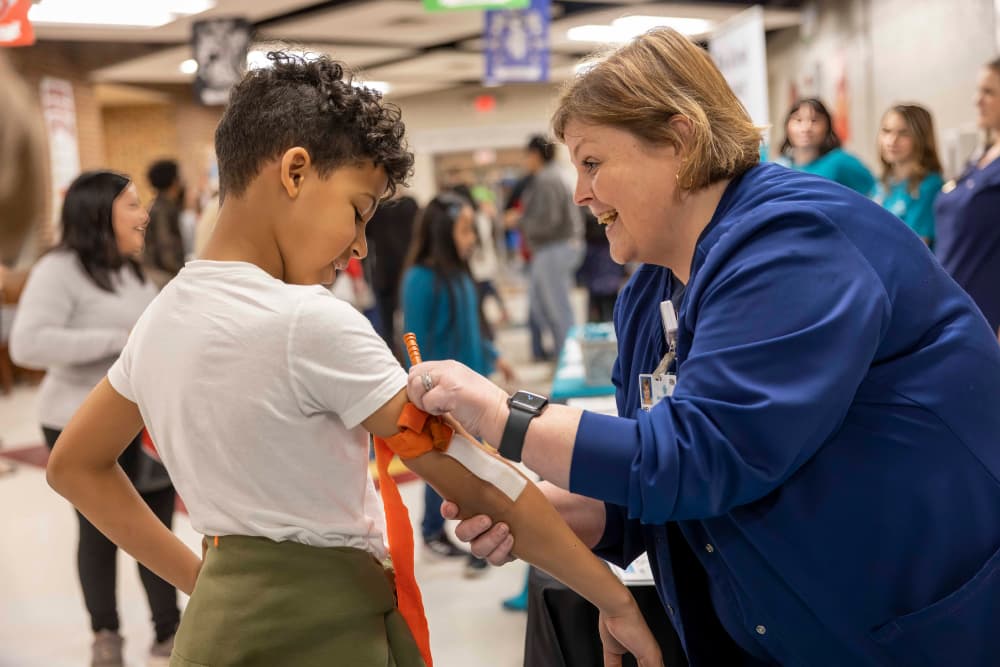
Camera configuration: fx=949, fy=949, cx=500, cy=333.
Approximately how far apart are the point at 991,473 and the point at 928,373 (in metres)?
0.16

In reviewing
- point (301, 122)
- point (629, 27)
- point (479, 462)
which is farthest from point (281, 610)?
point (629, 27)

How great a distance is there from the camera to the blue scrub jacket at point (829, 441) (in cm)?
111

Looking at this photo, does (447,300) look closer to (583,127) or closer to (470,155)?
(583,127)

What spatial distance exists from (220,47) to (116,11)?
1.11 m

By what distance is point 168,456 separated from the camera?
1241 millimetres

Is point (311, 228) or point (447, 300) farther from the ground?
point (311, 228)

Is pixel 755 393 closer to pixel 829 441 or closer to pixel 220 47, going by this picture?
pixel 829 441

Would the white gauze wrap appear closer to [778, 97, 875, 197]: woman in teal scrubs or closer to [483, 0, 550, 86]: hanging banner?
[778, 97, 875, 197]: woman in teal scrubs

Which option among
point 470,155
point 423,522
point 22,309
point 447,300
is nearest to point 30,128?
point 22,309

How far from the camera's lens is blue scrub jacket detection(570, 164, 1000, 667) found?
1.11m

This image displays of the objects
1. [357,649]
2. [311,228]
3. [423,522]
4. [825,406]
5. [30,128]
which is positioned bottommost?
[423,522]

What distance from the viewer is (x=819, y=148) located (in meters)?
4.89

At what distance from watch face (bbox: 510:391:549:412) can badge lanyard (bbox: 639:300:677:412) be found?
0.31 meters

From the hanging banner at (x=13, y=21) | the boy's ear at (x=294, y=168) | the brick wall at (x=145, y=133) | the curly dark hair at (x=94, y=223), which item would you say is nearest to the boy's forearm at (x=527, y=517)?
the boy's ear at (x=294, y=168)
